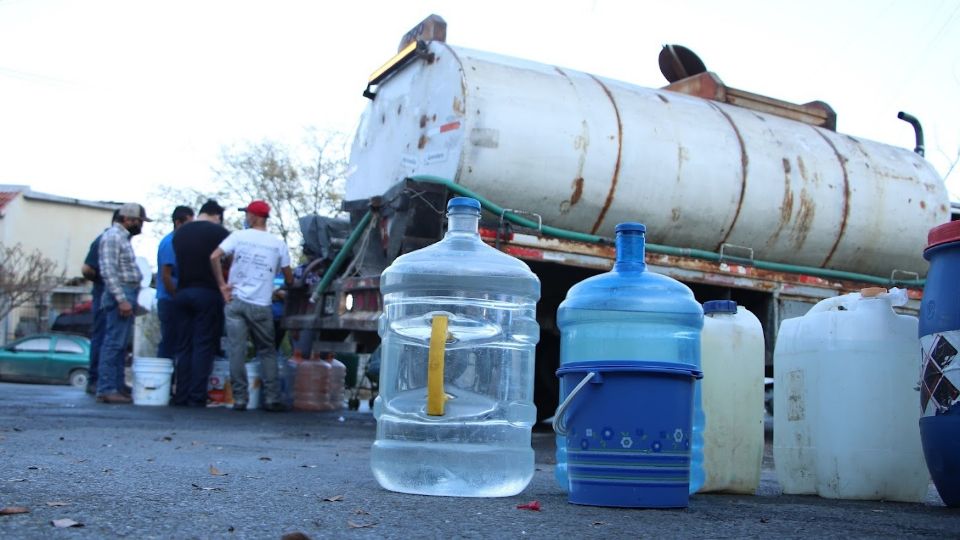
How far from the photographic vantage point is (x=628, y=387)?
3439 mm

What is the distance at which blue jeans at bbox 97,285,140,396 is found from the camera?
1020cm

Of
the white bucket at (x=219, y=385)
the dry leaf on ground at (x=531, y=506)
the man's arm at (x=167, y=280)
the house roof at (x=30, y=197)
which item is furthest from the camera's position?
the house roof at (x=30, y=197)

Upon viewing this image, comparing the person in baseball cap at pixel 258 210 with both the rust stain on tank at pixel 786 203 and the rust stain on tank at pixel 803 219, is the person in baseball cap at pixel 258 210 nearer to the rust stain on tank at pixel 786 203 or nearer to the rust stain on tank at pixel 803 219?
the rust stain on tank at pixel 786 203

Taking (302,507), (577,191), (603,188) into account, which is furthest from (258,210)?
(302,507)

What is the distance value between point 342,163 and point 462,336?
3585 cm

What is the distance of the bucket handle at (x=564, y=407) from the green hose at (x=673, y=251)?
13.8 ft

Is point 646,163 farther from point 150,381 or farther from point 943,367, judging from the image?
point 150,381

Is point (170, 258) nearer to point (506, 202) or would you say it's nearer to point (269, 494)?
point (506, 202)

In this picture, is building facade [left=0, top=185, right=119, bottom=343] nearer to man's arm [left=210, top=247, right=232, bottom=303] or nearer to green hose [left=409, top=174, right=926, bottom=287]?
man's arm [left=210, top=247, right=232, bottom=303]

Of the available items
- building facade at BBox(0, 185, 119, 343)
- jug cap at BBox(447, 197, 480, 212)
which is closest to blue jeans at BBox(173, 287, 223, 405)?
jug cap at BBox(447, 197, 480, 212)

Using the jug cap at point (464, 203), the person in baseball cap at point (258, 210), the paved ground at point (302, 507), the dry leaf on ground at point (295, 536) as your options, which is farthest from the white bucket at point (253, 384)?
the dry leaf on ground at point (295, 536)

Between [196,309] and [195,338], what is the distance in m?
0.29

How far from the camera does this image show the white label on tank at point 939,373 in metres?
3.75

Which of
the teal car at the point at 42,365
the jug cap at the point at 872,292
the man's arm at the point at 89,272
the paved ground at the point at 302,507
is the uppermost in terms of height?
the man's arm at the point at 89,272
